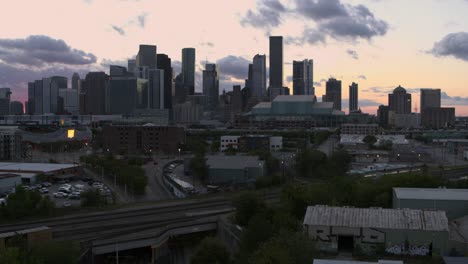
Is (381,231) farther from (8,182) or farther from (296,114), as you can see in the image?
(296,114)

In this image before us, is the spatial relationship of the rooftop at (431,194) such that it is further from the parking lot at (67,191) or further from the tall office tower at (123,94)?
the tall office tower at (123,94)

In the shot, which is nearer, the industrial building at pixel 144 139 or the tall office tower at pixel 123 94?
the industrial building at pixel 144 139

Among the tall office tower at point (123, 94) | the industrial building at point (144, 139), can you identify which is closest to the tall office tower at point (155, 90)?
the tall office tower at point (123, 94)

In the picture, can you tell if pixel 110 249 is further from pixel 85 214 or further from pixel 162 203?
pixel 162 203

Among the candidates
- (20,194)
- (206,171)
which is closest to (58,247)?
(20,194)

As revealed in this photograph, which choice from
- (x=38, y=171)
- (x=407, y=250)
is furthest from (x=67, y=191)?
(x=407, y=250)

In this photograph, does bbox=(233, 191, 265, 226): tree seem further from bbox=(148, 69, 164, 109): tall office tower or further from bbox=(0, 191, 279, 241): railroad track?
bbox=(148, 69, 164, 109): tall office tower
